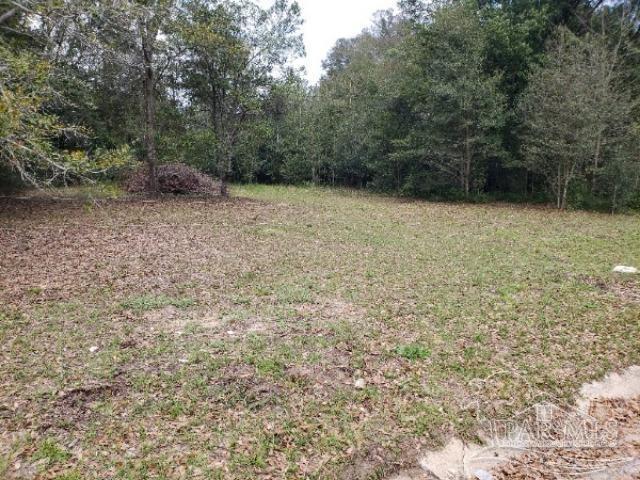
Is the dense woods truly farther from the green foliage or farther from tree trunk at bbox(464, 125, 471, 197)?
the green foliage

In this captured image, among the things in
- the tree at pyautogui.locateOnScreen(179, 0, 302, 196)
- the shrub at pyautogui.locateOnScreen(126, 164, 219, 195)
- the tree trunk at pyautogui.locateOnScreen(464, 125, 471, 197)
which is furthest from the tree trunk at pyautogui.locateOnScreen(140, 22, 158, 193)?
the tree trunk at pyautogui.locateOnScreen(464, 125, 471, 197)

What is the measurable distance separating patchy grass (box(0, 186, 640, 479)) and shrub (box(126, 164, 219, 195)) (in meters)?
8.35

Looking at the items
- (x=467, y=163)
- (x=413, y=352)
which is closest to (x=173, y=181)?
(x=467, y=163)

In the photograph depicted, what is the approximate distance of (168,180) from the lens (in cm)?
1744

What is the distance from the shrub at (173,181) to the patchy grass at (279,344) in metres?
8.35

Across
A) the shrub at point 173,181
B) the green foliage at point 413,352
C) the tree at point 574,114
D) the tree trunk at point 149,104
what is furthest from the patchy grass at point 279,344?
the shrub at point 173,181

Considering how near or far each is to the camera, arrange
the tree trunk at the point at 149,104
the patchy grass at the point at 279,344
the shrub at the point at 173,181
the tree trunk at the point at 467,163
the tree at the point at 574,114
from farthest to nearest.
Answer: the shrub at the point at 173,181 → the tree trunk at the point at 467,163 → the tree at the point at 574,114 → the tree trunk at the point at 149,104 → the patchy grass at the point at 279,344

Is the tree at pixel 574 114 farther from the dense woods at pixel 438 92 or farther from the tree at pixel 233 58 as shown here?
the tree at pixel 233 58

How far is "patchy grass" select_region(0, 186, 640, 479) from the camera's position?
3.00m

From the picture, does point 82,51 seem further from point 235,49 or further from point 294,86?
point 294,86

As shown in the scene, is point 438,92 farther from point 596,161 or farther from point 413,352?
point 413,352

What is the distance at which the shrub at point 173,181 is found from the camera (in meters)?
17.2

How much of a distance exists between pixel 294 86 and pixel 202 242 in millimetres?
8373

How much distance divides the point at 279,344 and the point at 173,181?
1473cm
